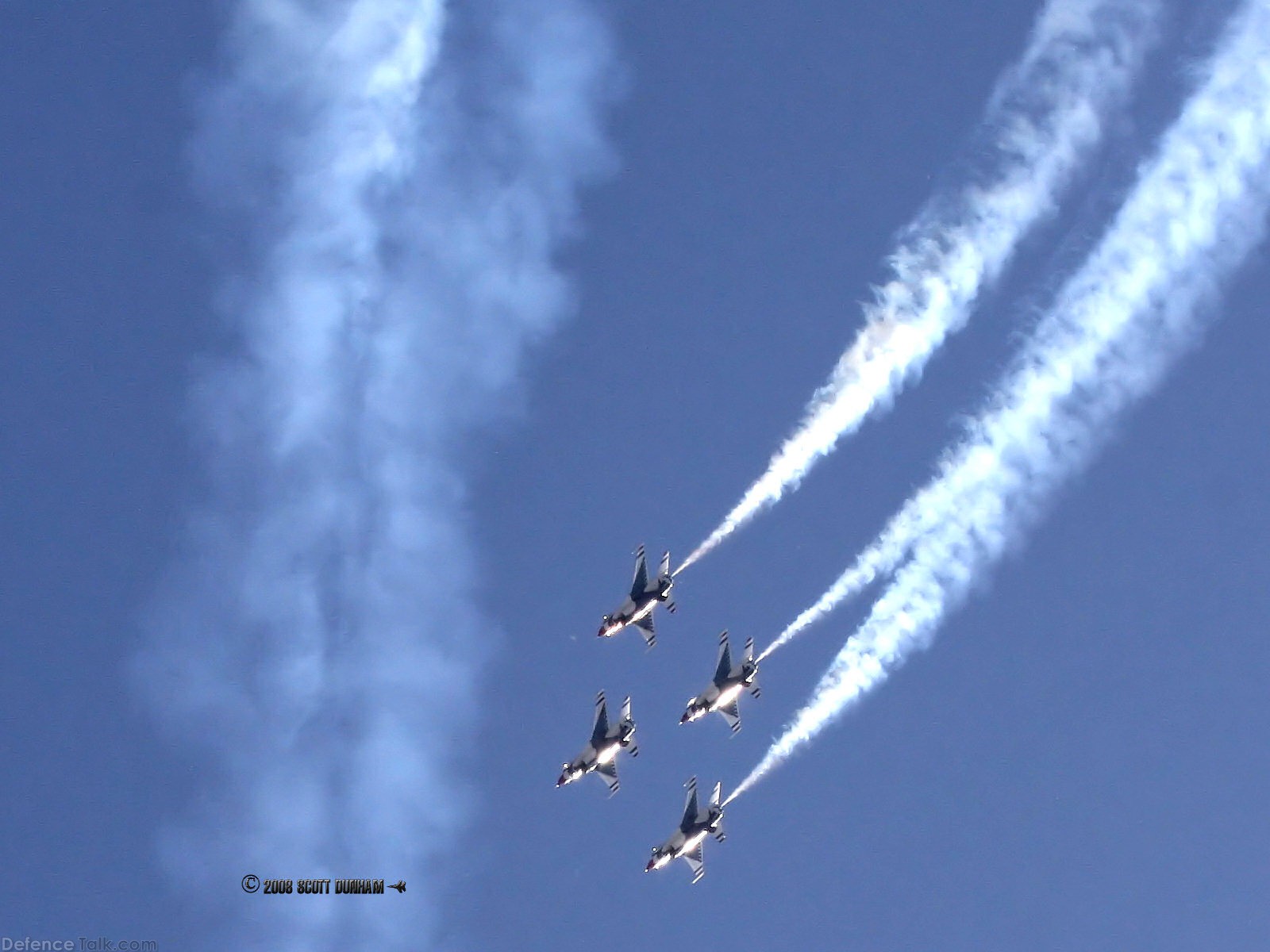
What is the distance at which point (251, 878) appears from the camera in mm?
78375

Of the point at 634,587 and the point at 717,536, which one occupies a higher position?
the point at 634,587

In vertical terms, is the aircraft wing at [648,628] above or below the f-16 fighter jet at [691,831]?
above

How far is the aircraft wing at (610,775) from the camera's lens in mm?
83000

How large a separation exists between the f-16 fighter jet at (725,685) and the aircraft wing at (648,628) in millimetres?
2947

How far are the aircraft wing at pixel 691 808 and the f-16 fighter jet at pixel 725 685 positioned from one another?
8.33 feet

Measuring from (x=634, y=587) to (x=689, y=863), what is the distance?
404 inches

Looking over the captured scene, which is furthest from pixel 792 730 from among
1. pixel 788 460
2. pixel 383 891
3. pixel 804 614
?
pixel 383 891

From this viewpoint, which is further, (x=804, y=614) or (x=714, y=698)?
(x=714, y=698)

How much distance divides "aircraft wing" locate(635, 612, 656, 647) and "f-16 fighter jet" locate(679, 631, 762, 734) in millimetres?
2947

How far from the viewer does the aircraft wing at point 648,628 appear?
80500mm

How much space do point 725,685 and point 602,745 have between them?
19.2ft

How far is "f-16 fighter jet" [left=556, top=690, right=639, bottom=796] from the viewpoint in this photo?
3204 inches

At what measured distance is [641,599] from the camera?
260 ft

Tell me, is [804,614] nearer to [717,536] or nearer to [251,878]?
[717,536]
